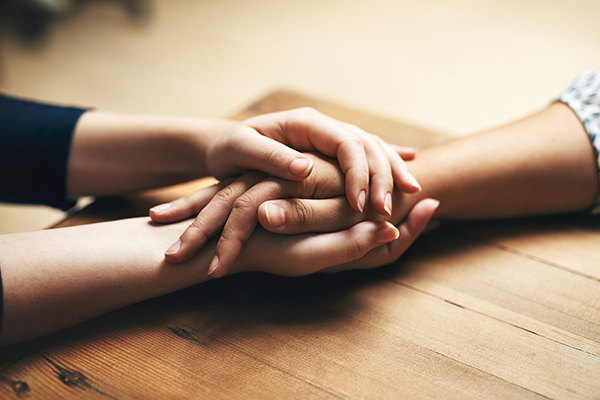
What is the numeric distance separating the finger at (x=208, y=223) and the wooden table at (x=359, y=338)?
6 centimetres

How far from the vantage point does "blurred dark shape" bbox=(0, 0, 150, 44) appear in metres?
2.63

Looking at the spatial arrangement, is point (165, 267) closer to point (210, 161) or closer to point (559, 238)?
point (210, 161)

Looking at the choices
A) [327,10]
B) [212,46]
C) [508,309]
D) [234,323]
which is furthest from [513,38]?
[234,323]

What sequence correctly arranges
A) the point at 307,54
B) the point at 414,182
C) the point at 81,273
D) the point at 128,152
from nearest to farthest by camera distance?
the point at 81,273, the point at 414,182, the point at 128,152, the point at 307,54

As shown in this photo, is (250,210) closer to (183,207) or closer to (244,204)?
(244,204)

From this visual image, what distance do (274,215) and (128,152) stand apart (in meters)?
0.33

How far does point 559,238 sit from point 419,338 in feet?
1.17

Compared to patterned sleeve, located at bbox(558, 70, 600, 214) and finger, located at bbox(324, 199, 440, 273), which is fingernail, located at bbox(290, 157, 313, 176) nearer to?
finger, located at bbox(324, 199, 440, 273)

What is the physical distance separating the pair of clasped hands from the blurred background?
4.80 ft

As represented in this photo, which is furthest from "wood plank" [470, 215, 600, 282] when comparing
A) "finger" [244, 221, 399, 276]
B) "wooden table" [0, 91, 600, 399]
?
"finger" [244, 221, 399, 276]

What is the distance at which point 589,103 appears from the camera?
706 mm

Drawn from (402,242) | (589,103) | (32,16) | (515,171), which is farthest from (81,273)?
(32,16)

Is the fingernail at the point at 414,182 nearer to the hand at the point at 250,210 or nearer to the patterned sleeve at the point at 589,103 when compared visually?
the hand at the point at 250,210

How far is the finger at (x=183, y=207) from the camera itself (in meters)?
0.60
